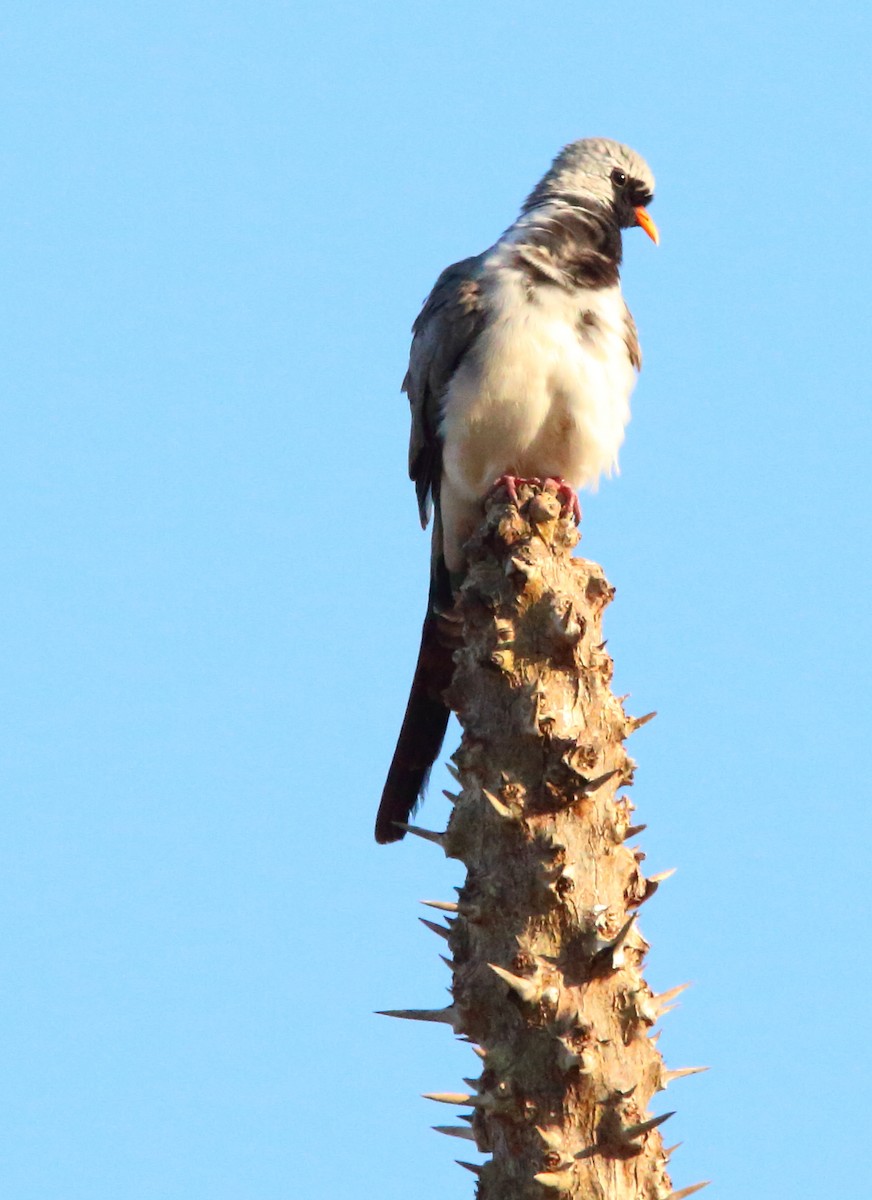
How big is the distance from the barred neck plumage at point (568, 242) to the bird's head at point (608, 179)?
8.1 inches

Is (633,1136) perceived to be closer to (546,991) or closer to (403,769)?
(546,991)

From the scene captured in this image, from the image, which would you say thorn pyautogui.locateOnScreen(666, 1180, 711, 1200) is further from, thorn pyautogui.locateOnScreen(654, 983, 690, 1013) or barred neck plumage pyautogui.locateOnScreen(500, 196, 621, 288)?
barred neck plumage pyautogui.locateOnScreen(500, 196, 621, 288)

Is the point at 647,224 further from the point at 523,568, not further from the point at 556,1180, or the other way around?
the point at 556,1180

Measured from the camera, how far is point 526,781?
3883mm

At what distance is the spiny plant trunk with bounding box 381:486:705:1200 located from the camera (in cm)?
343

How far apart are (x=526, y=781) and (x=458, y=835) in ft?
0.72

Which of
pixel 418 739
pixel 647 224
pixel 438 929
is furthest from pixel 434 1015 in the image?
pixel 647 224

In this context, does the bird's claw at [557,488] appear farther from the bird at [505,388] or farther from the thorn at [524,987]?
the thorn at [524,987]

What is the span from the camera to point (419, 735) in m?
6.65

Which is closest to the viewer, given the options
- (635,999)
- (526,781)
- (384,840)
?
(635,999)

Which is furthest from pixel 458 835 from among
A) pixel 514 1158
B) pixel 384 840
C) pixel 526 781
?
pixel 384 840

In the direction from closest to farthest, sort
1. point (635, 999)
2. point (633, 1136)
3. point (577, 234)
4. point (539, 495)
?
1. point (633, 1136)
2. point (635, 999)
3. point (539, 495)
4. point (577, 234)


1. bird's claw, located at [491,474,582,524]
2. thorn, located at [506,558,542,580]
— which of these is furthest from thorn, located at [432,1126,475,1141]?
bird's claw, located at [491,474,582,524]

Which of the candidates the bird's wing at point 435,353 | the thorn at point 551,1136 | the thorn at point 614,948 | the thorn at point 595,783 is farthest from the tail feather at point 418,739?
the thorn at point 551,1136
